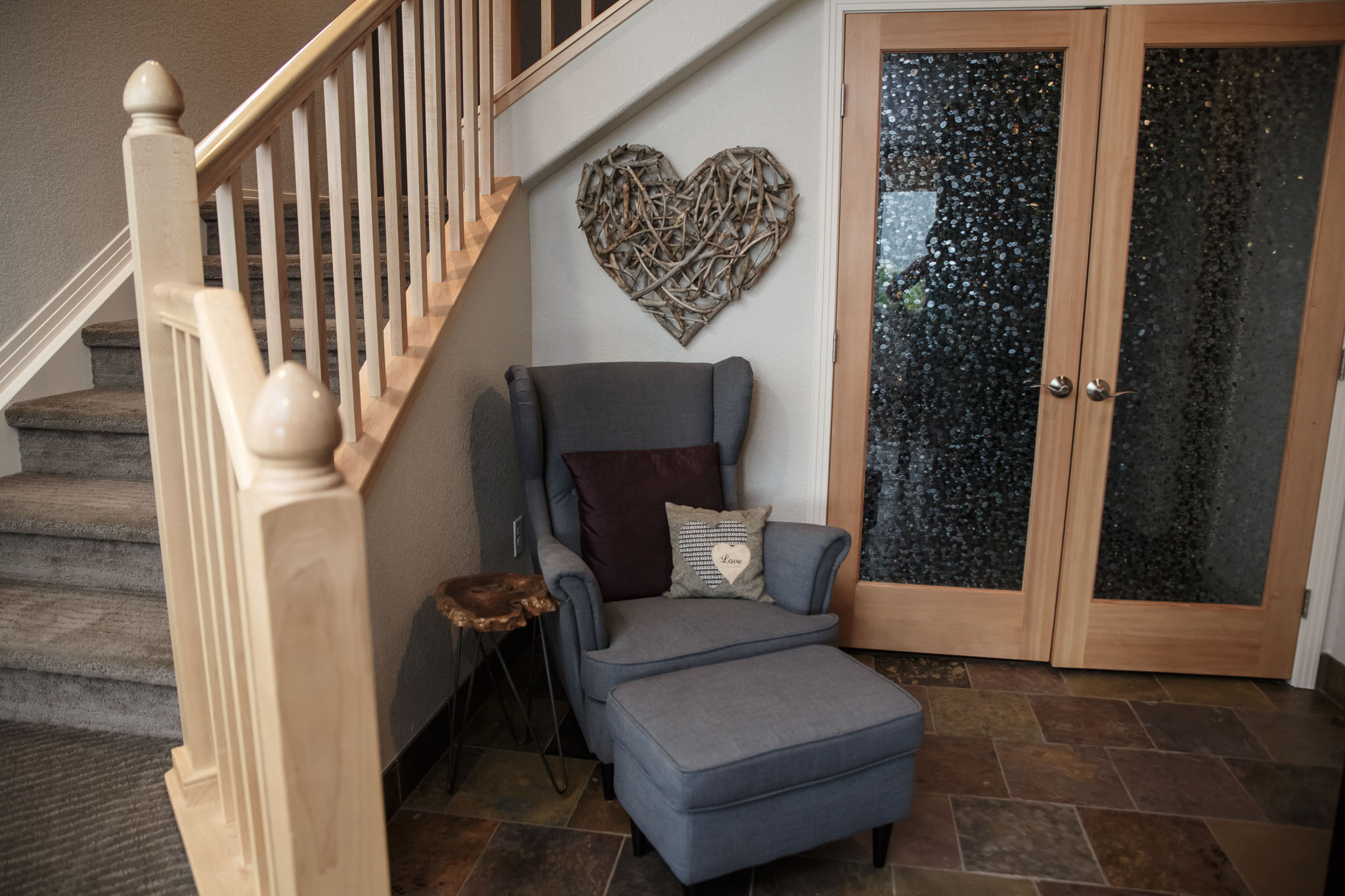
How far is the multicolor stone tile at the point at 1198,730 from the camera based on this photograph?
2.52 m

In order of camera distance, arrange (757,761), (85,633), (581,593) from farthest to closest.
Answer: (581,593) < (85,633) < (757,761)

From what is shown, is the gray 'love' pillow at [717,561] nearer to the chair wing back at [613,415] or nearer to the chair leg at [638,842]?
the chair wing back at [613,415]

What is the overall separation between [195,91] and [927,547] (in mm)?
3009

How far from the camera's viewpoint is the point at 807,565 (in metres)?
2.42

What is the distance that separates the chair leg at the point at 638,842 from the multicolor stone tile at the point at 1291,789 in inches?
60.5

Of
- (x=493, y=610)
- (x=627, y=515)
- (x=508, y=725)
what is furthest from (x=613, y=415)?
(x=508, y=725)

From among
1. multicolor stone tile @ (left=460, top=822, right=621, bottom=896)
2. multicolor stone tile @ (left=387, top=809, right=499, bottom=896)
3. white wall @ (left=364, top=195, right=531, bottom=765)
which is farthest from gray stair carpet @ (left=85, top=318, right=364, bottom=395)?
multicolor stone tile @ (left=460, top=822, right=621, bottom=896)


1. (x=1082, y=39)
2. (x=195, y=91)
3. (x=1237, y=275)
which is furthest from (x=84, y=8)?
(x=1237, y=275)

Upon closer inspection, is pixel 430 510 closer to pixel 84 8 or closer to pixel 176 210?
pixel 176 210

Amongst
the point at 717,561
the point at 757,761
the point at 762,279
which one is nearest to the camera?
the point at 757,761

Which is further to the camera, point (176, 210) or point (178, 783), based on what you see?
point (178, 783)

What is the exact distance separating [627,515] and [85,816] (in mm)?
1410

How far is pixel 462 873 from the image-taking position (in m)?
1.97

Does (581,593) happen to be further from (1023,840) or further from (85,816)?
(1023,840)
